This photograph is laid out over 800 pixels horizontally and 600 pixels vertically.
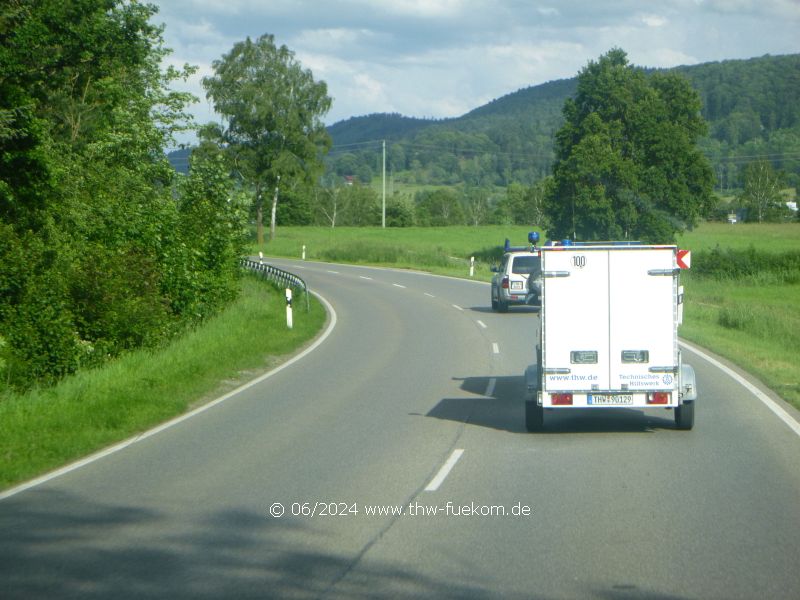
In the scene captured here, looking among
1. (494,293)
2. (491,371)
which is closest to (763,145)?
(494,293)

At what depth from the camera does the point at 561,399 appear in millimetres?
11969

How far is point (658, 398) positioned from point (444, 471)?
127 inches

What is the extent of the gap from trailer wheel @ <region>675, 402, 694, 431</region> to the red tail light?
1.32 m

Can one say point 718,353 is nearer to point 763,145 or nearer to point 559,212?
point 559,212

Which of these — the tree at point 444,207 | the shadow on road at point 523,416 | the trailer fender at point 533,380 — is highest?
the tree at point 444,207

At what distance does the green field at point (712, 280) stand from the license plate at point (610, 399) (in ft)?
12.1

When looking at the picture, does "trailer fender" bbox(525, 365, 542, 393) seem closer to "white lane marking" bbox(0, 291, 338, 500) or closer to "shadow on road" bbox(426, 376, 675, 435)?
"shadow on road" bbox(426, 376, 675, 435)

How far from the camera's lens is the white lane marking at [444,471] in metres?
9.28

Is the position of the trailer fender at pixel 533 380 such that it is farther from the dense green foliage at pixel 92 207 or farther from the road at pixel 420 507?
the dense green foliage at pixel 92 207

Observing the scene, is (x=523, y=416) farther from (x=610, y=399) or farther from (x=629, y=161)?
(x=629, y=161)

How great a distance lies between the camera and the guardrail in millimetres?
35953

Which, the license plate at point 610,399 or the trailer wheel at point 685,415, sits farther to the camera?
the trailer wheel at point 685,415

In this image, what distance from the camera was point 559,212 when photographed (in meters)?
66.5

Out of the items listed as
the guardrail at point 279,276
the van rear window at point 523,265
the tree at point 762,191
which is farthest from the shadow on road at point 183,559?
the tree at point 762,191
